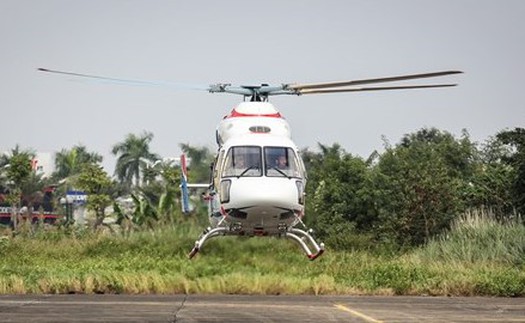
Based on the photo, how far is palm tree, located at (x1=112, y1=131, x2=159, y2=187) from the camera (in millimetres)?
76438

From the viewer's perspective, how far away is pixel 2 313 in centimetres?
1341

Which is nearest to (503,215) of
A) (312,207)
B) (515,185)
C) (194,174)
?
(515,185)

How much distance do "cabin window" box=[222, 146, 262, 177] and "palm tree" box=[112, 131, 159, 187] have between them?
55.7m

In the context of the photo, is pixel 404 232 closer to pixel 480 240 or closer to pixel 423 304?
pixel 480 240

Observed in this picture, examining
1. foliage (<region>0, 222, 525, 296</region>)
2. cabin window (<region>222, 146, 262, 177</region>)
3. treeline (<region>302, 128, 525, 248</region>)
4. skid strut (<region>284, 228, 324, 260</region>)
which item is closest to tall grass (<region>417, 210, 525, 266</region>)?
foliage (<region>0, 222, 525, 296</region>)

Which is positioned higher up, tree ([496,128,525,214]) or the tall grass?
tree ([496,128,525,214])

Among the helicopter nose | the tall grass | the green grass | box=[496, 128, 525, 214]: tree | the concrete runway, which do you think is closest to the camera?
the concrete runway

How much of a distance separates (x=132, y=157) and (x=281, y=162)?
57070 mm

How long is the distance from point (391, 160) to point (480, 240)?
18.6 m

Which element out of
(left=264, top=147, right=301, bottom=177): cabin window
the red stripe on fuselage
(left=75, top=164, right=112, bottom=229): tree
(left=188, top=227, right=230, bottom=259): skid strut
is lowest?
(left=188, top=227, right=230, bottom=259): skid strut

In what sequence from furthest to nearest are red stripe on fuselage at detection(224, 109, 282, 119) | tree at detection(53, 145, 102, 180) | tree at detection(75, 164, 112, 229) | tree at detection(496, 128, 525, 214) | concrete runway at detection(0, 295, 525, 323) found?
1. tree at detection(53, 145, 102, 180)
2. tree at detection(75, 164, 112, 229)
3. tree at detection(496, 128, 525, 214)
4. red stripe on fuselage at detection(224, 109, 282, 119)
5. concrete runway at detection(0, 295, 525, 323)

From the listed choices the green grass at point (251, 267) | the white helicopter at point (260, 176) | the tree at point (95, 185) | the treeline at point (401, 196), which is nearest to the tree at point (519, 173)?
the treeline at point (401, 196)

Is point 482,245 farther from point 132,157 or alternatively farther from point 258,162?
point 132,157

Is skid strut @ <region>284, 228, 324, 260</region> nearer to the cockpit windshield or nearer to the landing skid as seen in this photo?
the landing skid
